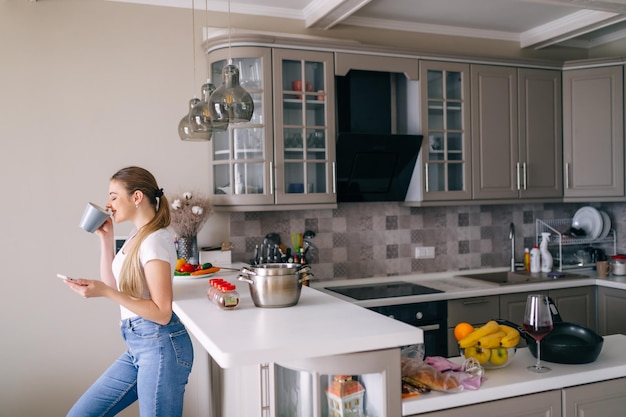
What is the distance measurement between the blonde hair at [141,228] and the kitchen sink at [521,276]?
8.77 ft

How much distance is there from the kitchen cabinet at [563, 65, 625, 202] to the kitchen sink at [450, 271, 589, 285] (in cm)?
58

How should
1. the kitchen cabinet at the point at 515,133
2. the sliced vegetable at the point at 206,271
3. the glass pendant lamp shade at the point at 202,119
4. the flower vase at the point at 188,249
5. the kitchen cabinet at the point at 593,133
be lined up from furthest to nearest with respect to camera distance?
1. the kitchen cabinet at the point at 593,133
2. the kitchen cabinet at the point at 515,133
3. the flower vase at the point at 188,249
4. the sliced vegetable at the point at 206,271
5. the glass pendant lamp shade at the point at 202,119

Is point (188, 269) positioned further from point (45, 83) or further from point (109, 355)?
point (45, 83)

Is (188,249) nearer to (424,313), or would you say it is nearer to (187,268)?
(187,268)

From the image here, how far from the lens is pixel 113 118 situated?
11.6 feet

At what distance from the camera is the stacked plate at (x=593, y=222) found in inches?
181

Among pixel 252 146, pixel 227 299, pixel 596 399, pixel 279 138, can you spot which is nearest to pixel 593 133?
pixel 279 138

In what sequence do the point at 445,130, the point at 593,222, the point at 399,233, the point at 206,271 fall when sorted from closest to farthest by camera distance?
the point at 206,271, the point at 445,130, the point at 399,233, the point at 593,222

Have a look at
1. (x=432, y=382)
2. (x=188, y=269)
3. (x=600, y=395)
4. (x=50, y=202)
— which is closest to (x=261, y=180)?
(x=188, y=269)

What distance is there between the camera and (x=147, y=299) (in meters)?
2.17

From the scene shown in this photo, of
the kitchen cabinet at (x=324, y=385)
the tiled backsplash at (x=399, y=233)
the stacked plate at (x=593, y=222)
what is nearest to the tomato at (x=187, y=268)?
the tiled backsplash at (x=399, y=233)

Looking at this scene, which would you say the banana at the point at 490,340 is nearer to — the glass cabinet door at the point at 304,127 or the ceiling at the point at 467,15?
the glass cabinet door at the point at 304,127

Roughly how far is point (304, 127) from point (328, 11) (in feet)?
2.44

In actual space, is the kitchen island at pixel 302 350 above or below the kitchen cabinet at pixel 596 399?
above
